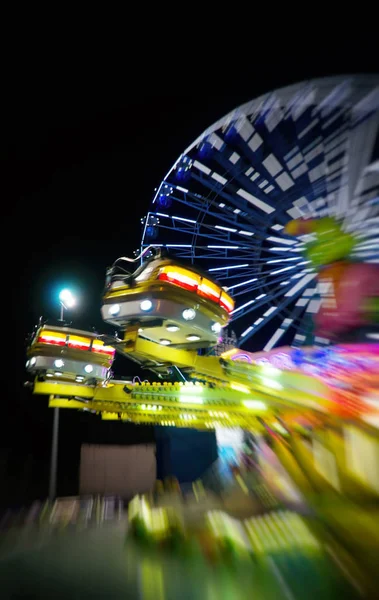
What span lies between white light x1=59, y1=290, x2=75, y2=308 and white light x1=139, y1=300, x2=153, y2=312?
7.20 m

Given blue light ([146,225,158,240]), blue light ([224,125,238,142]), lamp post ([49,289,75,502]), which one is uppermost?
blue light ([224,125,238,142])

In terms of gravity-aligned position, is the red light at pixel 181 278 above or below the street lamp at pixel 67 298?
above

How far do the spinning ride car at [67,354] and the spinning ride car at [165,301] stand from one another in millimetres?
3473

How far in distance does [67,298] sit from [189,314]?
295 inches

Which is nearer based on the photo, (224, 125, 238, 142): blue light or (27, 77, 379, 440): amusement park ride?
(27, 77, 379, 440): amusement park ride

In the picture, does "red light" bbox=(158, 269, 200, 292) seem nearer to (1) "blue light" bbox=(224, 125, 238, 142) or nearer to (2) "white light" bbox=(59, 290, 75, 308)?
(1) "blue light" bbox=(224, 125, 238, 142)

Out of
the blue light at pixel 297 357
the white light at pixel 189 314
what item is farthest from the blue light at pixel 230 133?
the blue light at pixel 297 357

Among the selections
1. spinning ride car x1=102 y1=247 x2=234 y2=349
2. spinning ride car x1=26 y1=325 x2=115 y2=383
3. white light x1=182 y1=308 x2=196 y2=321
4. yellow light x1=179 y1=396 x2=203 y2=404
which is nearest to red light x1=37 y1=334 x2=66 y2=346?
spinning ride car x1=26 y1=325 x2=115 y2=383

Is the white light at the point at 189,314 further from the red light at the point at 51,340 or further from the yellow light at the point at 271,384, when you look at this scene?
the red light at the point at 51,340

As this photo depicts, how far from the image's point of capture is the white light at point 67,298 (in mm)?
11883

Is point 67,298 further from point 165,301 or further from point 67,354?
point 165,301

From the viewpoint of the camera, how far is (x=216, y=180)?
7434 mm

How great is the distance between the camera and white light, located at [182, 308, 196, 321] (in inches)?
217

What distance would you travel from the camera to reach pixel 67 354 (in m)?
8.88
